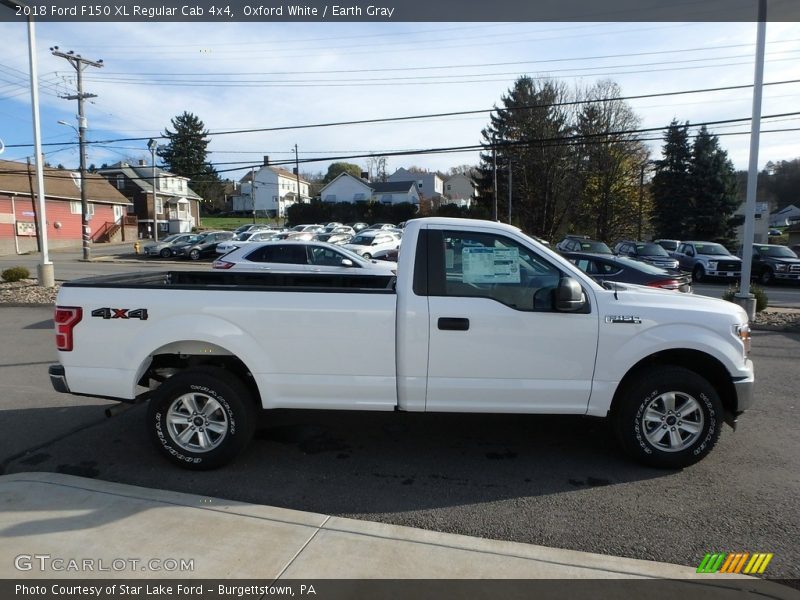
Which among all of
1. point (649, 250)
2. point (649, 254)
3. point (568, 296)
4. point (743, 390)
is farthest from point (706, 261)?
point (568, 296)

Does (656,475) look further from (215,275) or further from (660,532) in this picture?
(215,275)

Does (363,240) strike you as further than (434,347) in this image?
Yes

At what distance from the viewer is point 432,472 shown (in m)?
4.37

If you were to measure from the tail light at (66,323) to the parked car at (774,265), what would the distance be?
26574 mm

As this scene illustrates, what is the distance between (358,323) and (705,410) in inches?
111

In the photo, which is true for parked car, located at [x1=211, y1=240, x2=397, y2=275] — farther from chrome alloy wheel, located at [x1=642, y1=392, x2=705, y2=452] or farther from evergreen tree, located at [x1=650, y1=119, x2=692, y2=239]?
evergreen tree, located at [x1=650, y1=119, x2=692, y2=239]

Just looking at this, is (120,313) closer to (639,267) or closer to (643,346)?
(643,346)

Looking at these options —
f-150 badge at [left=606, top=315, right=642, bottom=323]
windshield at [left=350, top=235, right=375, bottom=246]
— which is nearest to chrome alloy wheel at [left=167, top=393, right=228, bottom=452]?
f-150 badge at [left=606, top=315, right=642, bottom=323]

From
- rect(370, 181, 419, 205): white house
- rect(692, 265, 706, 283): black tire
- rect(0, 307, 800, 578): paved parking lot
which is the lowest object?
rect(0, 307, 800, 578): paved parking lot

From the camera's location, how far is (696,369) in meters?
4.54

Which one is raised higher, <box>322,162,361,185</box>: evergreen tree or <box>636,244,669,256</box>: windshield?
<box>322,162,361,185</box>: evergreen tree

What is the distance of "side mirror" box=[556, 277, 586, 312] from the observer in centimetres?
403

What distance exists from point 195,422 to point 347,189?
8571 cm

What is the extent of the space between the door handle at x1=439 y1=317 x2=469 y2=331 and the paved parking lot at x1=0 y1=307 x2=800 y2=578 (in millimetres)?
1201
